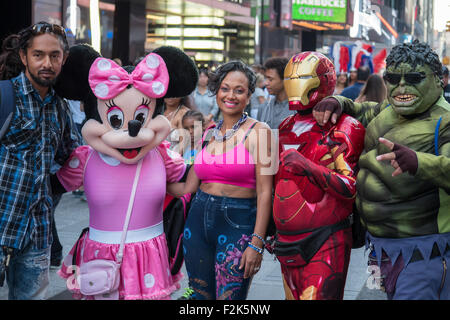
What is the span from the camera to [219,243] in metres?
3.40

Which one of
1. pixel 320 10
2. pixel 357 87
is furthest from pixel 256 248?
pixel 320 10

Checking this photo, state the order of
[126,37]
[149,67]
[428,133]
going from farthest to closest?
[126,37] → [149,67] → [428,133]

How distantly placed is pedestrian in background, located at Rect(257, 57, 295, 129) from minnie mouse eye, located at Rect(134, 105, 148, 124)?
6.13 ft

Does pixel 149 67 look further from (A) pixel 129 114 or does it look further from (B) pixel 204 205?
(B) pixel 204 205

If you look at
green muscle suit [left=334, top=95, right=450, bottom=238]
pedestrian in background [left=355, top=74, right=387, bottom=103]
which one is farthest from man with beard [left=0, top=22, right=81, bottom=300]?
pedestrian in background [left=355, top=74, right=387, bottom=103]

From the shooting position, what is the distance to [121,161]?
3.55 meters

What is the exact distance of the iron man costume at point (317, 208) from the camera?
10.1ft

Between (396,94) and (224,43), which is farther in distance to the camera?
(224,43)

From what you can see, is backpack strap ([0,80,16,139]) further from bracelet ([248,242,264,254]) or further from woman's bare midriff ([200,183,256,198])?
bracelet ([248,242,264,254])

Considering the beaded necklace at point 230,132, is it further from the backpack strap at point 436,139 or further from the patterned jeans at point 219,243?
the backpack strap at point 436,139

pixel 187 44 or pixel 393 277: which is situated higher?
pixel 187 44

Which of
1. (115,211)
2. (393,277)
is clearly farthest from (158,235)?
(393,277)

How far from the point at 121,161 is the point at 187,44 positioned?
54.7 ft

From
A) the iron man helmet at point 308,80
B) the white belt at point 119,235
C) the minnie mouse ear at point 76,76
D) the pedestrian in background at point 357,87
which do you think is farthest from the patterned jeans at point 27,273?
the pedestrian in background at point 357,87
